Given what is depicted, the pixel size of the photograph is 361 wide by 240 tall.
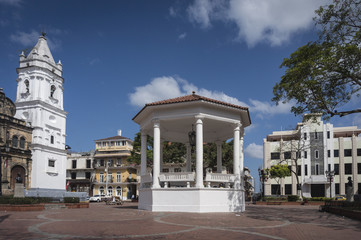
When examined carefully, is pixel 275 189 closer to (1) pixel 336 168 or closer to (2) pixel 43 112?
(1) pixel 336 168

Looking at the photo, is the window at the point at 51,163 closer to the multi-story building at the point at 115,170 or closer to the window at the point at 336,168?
the multi-story building at the point at 115,170

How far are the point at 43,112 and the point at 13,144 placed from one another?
296 inches

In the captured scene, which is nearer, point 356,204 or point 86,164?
point 356,204

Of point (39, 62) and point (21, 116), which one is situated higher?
point (39, 62)

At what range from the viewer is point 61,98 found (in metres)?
64.1

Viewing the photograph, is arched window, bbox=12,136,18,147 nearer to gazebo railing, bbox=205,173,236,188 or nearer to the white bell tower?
the white bell tower

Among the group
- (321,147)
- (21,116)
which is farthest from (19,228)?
(321,147)

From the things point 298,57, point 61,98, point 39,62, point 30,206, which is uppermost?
point 39,62

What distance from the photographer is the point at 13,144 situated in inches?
2132

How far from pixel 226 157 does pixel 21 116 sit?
3636 centimetres

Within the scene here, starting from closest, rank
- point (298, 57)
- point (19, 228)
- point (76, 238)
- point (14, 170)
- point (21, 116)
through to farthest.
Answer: point (76, 238), point (19, 228), point (298, 57), point (14, 170), point (21, 116)

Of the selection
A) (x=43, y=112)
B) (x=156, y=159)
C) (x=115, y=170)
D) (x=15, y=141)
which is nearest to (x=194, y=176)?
(x=156, y=159)

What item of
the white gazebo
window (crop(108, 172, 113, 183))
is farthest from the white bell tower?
the white gazebo

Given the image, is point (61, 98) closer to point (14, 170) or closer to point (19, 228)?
point (14, 170)
